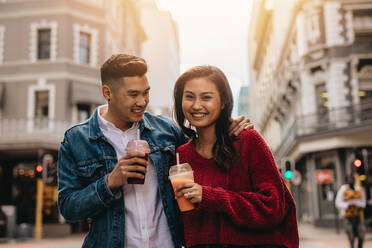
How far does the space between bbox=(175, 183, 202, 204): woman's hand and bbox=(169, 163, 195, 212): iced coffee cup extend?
0.13 feet

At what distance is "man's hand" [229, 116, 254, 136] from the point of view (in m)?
3.25

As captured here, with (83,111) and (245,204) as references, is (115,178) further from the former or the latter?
(83,111)

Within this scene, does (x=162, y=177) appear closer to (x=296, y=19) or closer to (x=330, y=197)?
(x=330, y=197)

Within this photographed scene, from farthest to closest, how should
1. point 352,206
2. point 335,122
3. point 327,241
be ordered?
point 335,122, point 327,241, point 352,206

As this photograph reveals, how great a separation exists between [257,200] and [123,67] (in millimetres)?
1249

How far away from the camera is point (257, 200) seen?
2.95 meters

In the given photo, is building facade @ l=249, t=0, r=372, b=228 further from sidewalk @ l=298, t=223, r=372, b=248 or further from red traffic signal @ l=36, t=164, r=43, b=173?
red traffic signal @ l=36, t=164, r=43, b=173

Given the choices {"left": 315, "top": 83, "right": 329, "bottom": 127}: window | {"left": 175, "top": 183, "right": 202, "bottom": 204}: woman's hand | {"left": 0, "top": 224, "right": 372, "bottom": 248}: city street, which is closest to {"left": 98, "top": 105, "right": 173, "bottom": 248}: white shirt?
{"left": 175, "top": 183, "right": 202, "bottom": 204}: woman's hand

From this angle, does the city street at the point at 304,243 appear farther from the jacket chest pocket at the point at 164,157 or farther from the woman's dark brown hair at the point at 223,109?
the woman's dark brown hair at the point at 223,109

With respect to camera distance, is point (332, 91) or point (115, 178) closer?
point (115, 178)

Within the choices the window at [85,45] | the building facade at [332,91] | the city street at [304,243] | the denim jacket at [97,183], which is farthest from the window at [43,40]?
the denim jacket at [97,183]

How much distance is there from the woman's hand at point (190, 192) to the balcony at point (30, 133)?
Result: 20886mm

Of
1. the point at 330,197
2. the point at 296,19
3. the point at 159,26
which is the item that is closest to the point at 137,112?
the point at 330,197

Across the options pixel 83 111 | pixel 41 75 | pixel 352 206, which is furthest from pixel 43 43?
pixel 352 206
